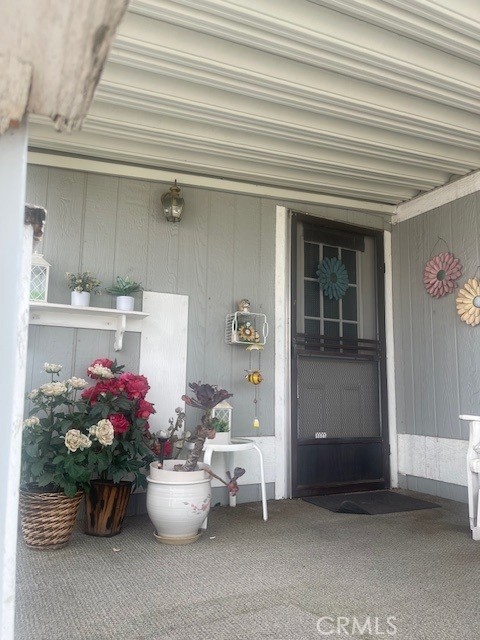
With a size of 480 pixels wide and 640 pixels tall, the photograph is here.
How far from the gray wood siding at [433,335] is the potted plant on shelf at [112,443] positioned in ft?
7.87

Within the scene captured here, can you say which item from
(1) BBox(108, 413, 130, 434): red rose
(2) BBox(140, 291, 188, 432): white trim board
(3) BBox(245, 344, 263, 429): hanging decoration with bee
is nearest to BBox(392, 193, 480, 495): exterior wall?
(3) BBox(245, 344, 263, 429): hanging decoration with bee

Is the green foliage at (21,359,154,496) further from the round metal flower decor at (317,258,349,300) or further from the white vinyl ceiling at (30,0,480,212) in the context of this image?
the round metal flower decor at (317,258,349,300)

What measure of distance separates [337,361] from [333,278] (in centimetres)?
71

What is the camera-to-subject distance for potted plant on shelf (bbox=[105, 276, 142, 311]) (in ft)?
11.3

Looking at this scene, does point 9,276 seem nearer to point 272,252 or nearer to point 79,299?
point 79,299

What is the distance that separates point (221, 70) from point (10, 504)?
2.54m

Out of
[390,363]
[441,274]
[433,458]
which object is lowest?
[433,458]

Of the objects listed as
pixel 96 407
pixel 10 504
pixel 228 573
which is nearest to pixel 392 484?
pixel 228 573

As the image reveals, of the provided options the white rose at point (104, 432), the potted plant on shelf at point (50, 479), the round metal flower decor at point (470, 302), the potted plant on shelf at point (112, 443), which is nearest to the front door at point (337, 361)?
the round metal flower decor at point (470, 302)

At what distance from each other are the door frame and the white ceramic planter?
1331 millimetres

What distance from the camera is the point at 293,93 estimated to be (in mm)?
2945

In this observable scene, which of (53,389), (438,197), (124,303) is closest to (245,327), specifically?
(124,303)

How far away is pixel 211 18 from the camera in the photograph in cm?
236

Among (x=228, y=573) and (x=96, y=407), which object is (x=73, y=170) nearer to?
(x=96, y=407)
